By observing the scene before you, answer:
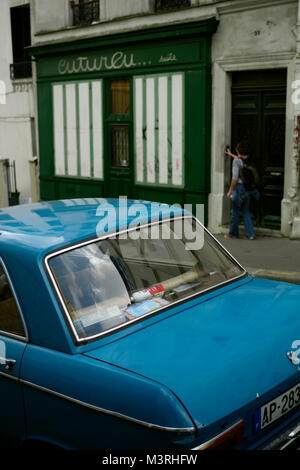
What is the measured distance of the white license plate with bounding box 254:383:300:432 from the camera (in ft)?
9.52

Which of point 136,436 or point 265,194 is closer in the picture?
point 136,436

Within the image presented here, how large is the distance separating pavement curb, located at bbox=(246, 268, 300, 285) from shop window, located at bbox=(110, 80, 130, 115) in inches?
258

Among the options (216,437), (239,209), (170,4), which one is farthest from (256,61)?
(216,437)

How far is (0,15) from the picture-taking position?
1844 centimetres

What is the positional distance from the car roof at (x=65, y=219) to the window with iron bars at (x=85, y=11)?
11.5 metres

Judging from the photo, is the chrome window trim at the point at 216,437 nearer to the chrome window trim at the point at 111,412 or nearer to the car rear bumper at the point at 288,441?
the chrome window trim at the point at 111,412

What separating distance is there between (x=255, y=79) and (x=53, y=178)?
6.98 m

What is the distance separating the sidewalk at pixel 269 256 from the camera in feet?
29.5

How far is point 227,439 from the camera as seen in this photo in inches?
107

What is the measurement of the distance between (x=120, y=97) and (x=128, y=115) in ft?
1.75

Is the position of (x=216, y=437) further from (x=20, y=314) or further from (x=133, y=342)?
(x=20, y=314)

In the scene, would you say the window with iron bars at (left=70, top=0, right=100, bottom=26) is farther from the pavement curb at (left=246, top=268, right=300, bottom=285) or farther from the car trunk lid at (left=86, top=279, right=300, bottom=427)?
the car trunk lid at (left=86, top=279, right=300, bottom=427)
